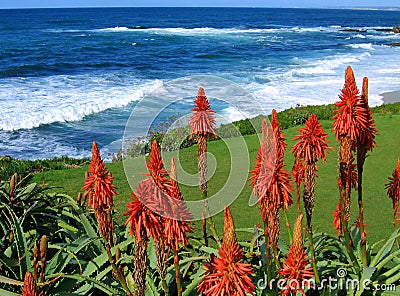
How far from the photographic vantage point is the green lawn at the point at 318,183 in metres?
6.07

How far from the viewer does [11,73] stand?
30.3 metres

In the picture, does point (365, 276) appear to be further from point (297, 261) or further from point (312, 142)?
point (297, 261)

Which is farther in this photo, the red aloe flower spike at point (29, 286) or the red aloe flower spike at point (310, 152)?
the red aloe flower spike at point (310, 152)

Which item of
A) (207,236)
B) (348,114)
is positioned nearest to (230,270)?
(348,114)

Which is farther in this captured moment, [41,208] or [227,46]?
[227,46]

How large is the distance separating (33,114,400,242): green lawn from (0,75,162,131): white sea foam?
36.7 ft

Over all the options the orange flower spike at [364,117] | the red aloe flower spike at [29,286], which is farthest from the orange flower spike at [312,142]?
the red aloe flower spike at [29,286]

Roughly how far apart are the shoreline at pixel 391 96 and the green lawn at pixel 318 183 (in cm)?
1027

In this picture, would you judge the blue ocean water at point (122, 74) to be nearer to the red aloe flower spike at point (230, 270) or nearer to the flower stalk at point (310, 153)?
the flower stalk at point (310, 153)

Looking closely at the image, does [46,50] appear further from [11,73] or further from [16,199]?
[16,199]

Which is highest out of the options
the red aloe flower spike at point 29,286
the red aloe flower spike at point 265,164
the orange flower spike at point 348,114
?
the orange flower spike at point 348,114

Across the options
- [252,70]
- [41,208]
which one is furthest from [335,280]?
[252,70]

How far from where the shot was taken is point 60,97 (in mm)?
22734

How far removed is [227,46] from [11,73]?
2208 cm
